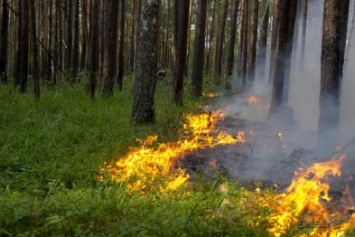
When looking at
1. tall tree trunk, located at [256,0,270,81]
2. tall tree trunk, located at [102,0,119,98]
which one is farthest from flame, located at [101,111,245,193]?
tall tree trunk, located at [256,0,270,81]

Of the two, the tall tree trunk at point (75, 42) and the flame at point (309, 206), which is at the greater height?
the tall tree trunk at point (75, 42)

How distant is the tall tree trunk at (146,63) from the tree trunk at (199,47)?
6.58m

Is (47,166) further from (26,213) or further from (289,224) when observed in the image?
(289,224)

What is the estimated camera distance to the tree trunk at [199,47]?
15523 millimetres

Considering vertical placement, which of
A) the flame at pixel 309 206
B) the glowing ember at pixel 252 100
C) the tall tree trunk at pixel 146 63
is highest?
the tall tree trunk at pixel 146 63

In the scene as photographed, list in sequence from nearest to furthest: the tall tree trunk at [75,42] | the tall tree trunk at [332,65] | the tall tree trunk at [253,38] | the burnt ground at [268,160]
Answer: the burnt ground at [268,160] → the tall tree trunk at [332,65] → the tall tree trunk at [253,38] → the tall tree trunk at [75,42]

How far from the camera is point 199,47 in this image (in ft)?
53.5

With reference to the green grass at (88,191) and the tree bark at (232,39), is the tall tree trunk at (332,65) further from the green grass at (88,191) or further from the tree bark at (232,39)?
the tree bark at (232,39)

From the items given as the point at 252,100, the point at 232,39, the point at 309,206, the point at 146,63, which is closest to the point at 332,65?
the point at 309,206

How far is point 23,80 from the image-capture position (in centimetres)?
1426

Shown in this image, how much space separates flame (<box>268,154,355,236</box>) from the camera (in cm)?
439

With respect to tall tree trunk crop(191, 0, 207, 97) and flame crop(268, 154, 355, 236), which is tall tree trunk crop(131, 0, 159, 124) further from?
tall tree trunk crop(191, 0, 207, 97)

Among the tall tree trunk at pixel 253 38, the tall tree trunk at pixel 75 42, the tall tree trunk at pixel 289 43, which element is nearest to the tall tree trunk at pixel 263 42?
the tall tree trunk at pixel 253 38

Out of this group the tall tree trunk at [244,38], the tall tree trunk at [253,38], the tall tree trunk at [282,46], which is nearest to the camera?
the tall tree trunk at [282,46]
